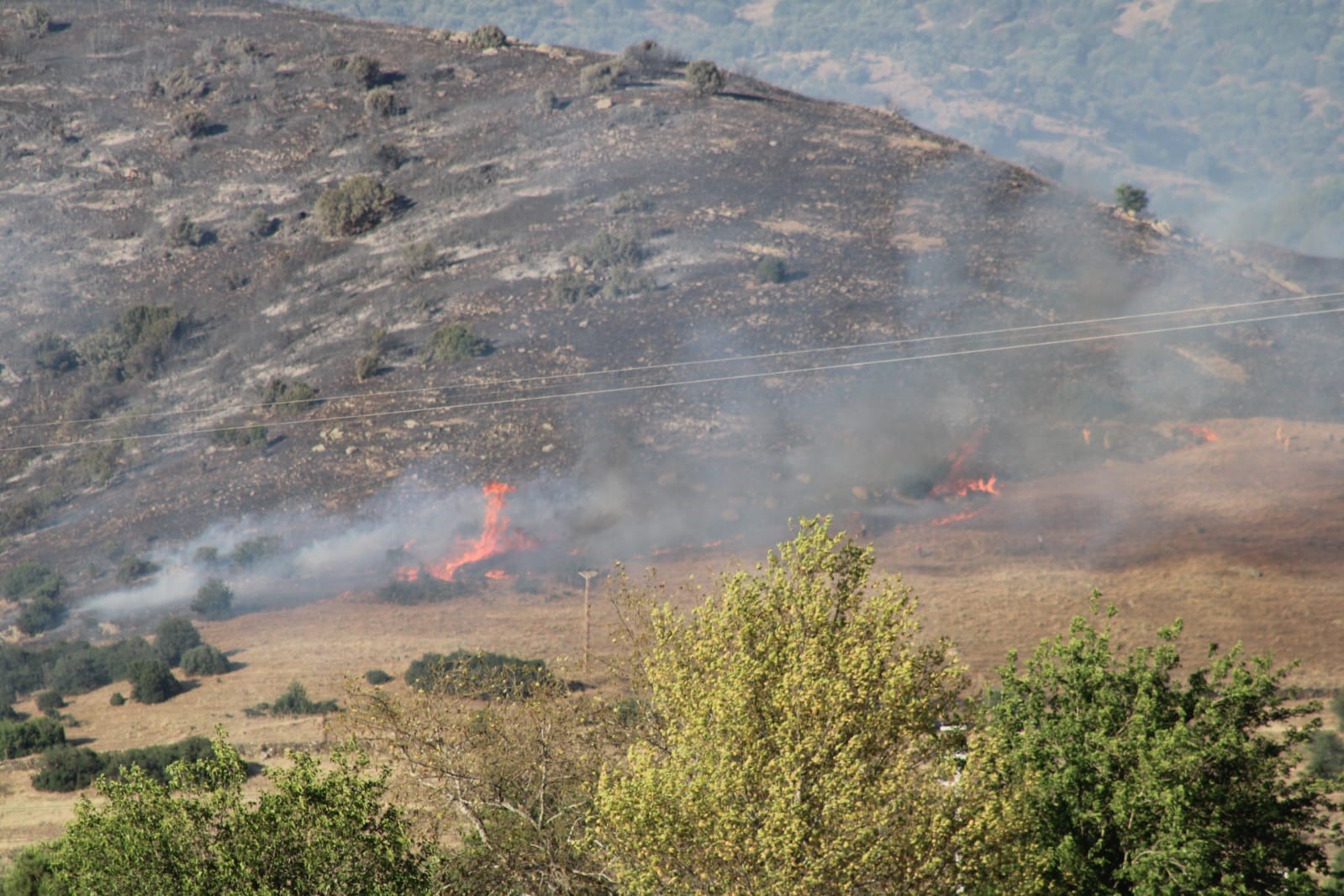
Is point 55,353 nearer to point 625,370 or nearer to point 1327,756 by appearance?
point 625,370

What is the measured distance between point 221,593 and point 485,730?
29422 mm

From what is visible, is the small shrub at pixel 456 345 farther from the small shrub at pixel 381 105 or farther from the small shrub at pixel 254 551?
the small shrub at pixel 381 105

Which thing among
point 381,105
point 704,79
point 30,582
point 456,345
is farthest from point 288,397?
point 704,79

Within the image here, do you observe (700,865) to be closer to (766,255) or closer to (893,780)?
(893,780)

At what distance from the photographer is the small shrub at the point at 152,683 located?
37.4m

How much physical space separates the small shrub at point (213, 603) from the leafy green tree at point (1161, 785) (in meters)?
35.6

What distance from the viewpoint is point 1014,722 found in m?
19.2

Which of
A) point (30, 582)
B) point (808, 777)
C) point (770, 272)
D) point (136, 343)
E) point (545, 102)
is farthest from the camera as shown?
point (545, 102)

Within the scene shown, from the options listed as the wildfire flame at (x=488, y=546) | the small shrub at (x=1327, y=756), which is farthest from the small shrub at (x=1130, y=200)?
the small shrub at (x=1327, y=756)

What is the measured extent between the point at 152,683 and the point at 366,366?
78.3ft

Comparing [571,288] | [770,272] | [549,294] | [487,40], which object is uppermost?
[487,40]

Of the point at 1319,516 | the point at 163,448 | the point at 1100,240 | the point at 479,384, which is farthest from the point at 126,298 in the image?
the point at 1319,516

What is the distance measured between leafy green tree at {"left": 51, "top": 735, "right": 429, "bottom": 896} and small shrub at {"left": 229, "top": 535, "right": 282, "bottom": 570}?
3643 centimetres

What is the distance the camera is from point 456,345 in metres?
59.4
